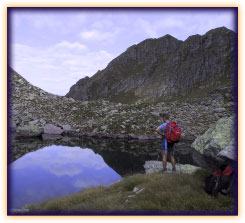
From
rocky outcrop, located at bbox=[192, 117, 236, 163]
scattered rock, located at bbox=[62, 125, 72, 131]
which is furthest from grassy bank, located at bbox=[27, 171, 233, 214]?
scattered rock, located at bbox=[62, 125, 72, 131]

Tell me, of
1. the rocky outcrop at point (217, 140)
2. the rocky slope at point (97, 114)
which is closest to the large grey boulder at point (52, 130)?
the rocky slope at point (97, 114)

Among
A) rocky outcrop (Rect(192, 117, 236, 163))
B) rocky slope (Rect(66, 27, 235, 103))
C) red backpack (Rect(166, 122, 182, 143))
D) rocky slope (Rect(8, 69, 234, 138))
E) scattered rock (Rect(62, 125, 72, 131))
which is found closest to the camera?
rocky outcrop (Rect(192, 117, 236, 163))

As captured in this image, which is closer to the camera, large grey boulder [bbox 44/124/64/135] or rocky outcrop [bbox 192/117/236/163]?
rocky outcrop [bbox 192/117/236/163]

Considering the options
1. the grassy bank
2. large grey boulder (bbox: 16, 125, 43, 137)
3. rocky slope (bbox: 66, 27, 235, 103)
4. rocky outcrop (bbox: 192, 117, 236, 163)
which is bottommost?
the grassy bank

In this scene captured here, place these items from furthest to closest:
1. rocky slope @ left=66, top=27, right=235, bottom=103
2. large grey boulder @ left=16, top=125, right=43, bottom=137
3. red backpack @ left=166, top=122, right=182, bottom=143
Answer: rocky slope @ left=66, top=27, right=235, bottom=103 → large grey boulder @ left=16, top=125, right=43, bottom=137 → red backpack @ left=166, top=122, right=182, bottom=143

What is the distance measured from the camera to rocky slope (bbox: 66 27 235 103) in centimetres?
8831

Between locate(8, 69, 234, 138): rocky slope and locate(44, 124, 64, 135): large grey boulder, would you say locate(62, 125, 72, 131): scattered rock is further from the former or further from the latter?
locate(44, 124, 64, 135): large grey boulder

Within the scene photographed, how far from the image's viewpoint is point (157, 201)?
21.6 ft

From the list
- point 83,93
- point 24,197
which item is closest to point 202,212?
point 24,197

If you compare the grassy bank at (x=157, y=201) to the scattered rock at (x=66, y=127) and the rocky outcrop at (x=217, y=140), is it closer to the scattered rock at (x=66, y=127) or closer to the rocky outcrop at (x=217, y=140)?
the rocky outcrop at (x=217, y=140)

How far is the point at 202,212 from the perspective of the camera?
226 inches

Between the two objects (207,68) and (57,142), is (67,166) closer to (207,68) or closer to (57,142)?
(57,142)

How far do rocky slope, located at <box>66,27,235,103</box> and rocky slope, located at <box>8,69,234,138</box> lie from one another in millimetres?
40564

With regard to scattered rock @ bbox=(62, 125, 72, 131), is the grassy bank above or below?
below
